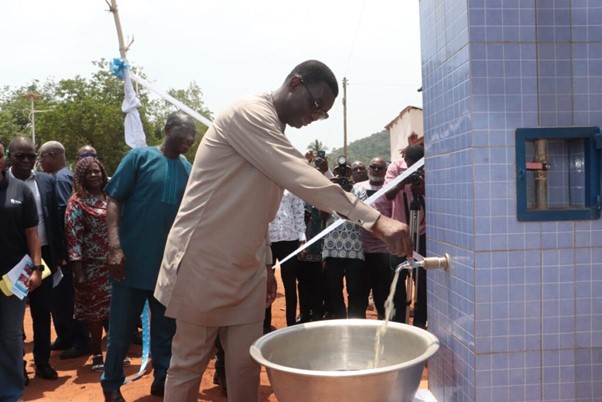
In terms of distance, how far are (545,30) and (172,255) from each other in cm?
182

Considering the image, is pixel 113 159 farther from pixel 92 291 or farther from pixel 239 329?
pixel 239 329

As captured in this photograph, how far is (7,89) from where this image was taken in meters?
40.8

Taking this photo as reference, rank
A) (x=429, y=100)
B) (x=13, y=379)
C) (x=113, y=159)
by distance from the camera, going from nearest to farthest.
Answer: (x=429, y=100) → (x=13, y=379) → (x=113, y=159)

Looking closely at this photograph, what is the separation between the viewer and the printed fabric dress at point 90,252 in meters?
4.72

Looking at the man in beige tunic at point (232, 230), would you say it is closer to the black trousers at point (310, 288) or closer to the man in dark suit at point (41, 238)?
the man in dark suit at point (41, 238)

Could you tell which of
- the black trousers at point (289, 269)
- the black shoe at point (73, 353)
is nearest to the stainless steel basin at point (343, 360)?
the black trousers at point (289, 269)

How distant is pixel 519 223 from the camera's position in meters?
2.21

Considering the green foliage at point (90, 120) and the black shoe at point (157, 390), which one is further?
the green foliage at point (90, 120)

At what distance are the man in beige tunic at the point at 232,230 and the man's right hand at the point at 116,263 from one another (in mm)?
1124

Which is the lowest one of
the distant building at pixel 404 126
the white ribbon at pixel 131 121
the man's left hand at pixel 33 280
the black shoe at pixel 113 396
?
the black shoe at pixel 113 396

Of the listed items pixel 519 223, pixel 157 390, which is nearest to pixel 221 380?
pixel 157 390

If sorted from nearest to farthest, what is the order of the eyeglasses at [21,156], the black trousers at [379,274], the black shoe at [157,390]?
the black shoe at [157,390] < the eyeglasses at [21,156] < the black trousers at [379,274]

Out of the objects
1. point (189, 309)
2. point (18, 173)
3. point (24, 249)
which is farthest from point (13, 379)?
point (189, 309)

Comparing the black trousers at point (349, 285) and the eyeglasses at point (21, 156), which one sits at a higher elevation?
the eyeglasses at point (21, 156)
